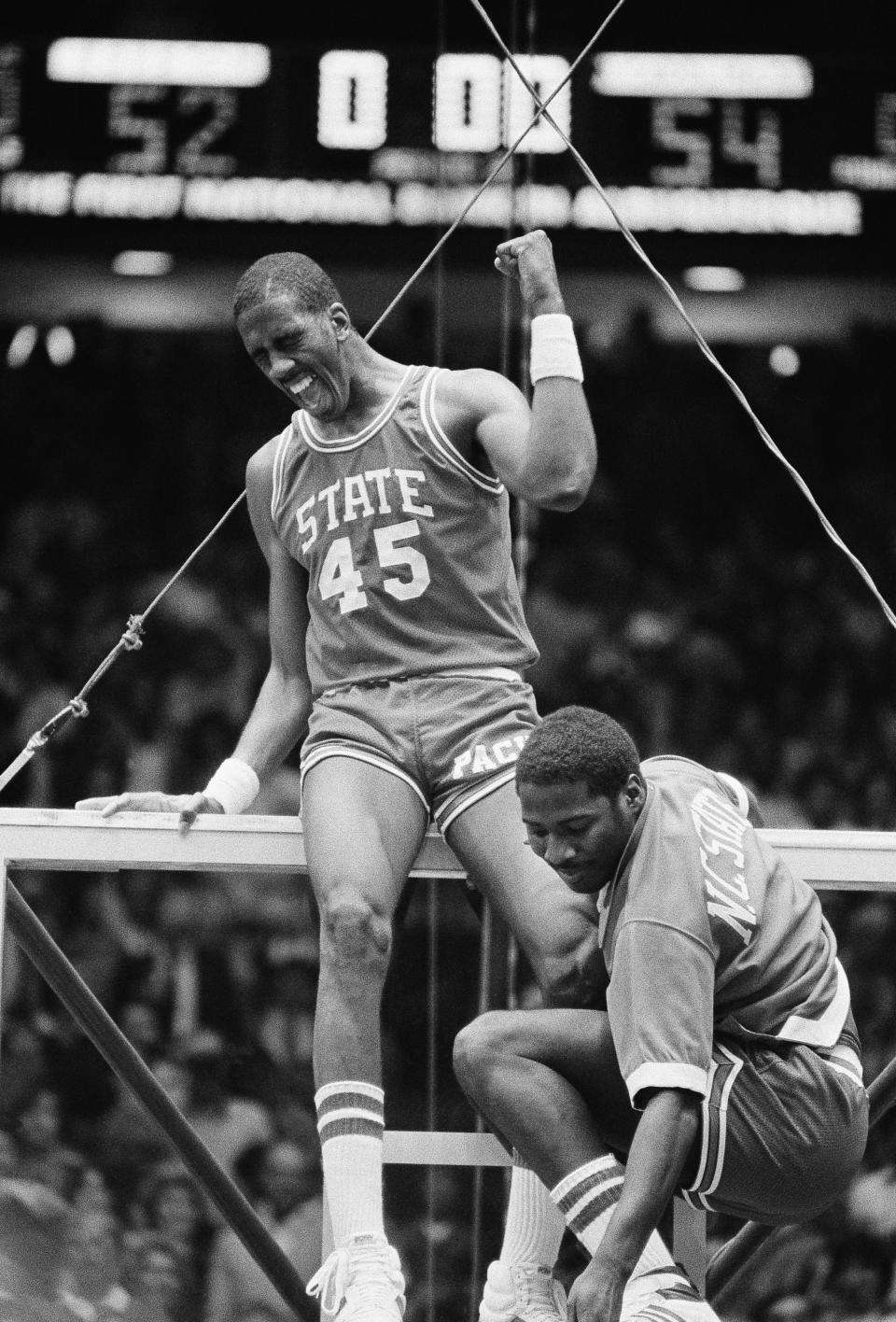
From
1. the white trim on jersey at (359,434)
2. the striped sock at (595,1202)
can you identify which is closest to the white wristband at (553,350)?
the white trim on jersey at (359,434)

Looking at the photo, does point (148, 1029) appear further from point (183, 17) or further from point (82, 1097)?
point (183, 17)

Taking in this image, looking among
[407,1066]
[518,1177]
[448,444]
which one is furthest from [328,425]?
[407,1066]

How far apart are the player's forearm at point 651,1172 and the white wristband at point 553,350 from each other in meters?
0.80

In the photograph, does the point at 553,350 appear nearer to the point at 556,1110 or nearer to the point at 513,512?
the point at 556,1110

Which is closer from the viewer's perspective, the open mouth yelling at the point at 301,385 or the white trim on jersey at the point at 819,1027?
the white trim on jersey at the point at 819,1027

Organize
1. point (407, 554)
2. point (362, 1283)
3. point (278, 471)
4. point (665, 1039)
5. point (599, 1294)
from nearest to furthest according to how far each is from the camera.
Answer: point (599, 1294)
point (665, 1039)
point (362, 1283)
point (407, 554)
point (278, 471)

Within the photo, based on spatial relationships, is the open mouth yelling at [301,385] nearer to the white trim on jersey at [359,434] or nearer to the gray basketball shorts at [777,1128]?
the white trim on jersey at [359,434]

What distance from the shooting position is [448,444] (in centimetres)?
235

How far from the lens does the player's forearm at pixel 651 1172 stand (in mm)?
1763

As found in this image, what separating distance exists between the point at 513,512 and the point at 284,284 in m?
3.88

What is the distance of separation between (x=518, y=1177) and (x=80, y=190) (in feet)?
13.9

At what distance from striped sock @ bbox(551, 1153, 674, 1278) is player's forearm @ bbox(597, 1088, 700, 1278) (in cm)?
8

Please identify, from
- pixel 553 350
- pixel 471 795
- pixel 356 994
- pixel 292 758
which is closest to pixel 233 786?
pixel 471 795

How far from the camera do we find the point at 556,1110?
2000 millimetres
